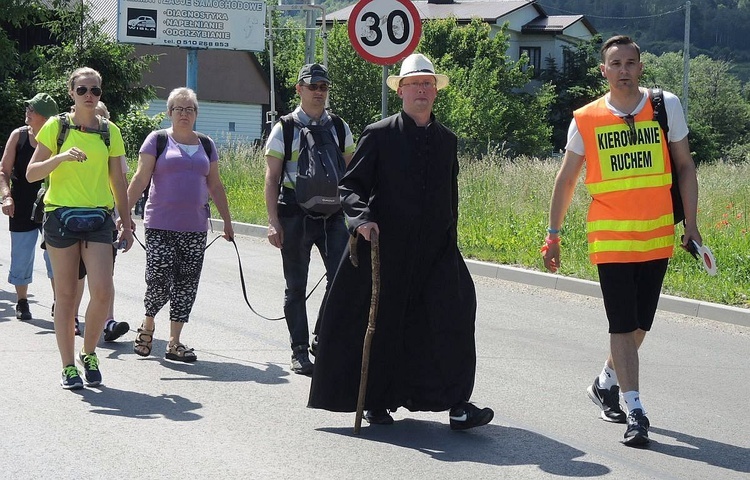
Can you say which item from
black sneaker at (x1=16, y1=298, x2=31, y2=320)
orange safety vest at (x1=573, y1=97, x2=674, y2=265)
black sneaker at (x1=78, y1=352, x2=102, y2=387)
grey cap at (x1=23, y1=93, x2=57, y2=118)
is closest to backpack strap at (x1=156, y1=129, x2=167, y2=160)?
grey cap at (x1=23, y1=93, x2=57, y2=118)

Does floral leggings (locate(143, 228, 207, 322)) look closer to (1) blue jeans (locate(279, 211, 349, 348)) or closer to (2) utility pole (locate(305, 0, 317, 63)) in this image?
(1) blue jeans (locate(279, 211, 349, 348))

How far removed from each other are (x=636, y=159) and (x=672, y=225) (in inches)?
15.8

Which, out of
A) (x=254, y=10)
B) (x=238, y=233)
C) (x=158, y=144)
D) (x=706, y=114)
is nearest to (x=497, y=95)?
(x=706, y=114)

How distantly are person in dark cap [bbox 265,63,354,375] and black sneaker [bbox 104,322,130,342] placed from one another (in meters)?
1.52

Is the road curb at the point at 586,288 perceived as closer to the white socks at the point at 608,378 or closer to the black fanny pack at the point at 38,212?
the white socks at the point at 608,378

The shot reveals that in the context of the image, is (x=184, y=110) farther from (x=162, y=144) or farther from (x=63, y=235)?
(x=63, y=235)

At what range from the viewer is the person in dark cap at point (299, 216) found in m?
7.63

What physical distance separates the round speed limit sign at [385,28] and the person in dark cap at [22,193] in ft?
11.5

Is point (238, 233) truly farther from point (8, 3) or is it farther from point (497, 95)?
point (497, 95)

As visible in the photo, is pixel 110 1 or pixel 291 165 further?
pixel 110 1

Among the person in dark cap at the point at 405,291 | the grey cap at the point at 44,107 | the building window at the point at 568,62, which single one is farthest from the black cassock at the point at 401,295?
the building window at the point at 568,62

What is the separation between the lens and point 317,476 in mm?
5246

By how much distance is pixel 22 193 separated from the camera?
9945 mm

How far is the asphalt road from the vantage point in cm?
545
